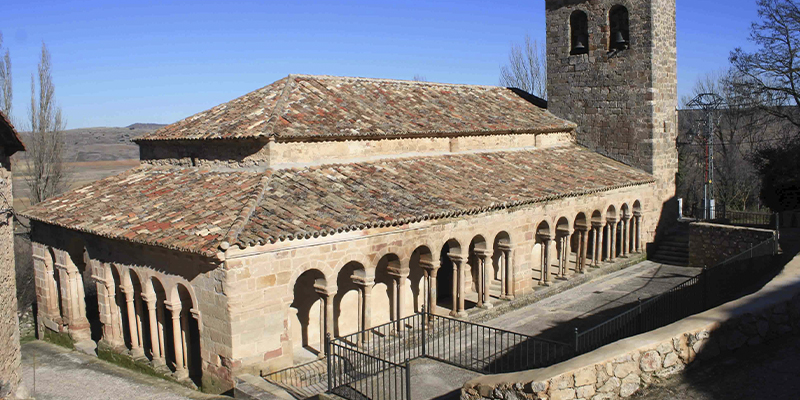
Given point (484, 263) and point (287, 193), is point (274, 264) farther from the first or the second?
point (484, 263)

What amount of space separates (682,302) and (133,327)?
439 inches

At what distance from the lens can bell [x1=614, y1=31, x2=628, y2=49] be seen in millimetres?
20156

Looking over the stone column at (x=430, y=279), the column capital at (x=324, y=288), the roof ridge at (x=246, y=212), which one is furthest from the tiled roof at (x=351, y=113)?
the stone column at (x=430, y=279)

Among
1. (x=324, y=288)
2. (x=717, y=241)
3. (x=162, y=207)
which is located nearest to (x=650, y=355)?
(x=324, y=288)

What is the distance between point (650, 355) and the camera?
6914 millimetres

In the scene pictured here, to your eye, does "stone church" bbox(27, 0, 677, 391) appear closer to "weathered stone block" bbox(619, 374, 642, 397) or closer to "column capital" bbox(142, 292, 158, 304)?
"column capital" bbox(142, 292, 158, 304)

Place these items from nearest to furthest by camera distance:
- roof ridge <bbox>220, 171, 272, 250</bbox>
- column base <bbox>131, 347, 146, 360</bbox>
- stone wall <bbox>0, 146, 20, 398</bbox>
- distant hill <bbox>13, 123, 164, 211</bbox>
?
stone wall <bbox>0, 146, 20, 398</bbox>, roof ridge <bbox>220, 171, 272, 250</bbox>, column base <bbox>131, 347, 146, 360</bbox>, distant hill <bbox>13, 123, 164, 211</bbox>

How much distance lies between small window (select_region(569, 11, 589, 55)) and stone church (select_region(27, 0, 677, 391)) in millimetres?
265

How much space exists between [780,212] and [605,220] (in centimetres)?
581

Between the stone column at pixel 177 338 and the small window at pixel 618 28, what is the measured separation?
15427mm

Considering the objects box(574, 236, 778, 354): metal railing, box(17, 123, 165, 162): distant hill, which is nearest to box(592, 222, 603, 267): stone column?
box(574, 236, 778, 354): metal railing

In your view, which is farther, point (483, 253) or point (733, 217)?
point (733, 217)

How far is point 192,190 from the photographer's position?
13117 millimetres

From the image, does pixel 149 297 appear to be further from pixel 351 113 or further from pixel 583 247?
pixel 583 247
